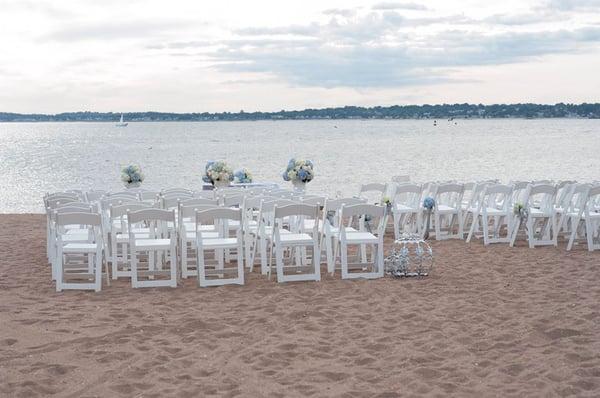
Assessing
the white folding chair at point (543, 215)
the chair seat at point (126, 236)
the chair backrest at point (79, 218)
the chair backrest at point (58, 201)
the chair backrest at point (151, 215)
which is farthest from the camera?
the white folding chair at point (543, 215)

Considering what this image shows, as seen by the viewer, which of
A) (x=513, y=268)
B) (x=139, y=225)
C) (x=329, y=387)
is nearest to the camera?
(x=329, y=387)

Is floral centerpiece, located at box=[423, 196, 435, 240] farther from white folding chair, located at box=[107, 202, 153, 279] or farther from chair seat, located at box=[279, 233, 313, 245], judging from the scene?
white folding chair, located at box=[107, 202, 153, 279]

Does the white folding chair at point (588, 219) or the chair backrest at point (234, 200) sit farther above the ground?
the chair backrest at point (234, 200)

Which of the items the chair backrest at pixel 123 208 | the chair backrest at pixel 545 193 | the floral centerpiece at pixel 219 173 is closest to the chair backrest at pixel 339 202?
the chair backrest at pixel 123 208

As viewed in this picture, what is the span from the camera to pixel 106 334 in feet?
21.8

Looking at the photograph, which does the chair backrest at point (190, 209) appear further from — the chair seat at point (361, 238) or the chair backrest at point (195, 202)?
the chair seat at point (361, 238)

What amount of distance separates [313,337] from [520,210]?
18.2 feet

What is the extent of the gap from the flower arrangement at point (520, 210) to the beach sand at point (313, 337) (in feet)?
6.18

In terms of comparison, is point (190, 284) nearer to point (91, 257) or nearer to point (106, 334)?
point (91, 257)

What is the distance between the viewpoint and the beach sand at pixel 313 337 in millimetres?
5473

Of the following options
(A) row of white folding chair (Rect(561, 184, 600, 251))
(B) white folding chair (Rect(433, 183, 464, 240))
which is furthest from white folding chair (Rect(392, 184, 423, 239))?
(A) row of white folding chair (Rect(561, 184, 600, 251))

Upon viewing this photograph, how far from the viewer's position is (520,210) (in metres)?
11.3

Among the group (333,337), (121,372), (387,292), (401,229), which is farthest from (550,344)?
(401,229)

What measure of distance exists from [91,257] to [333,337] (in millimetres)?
3357
